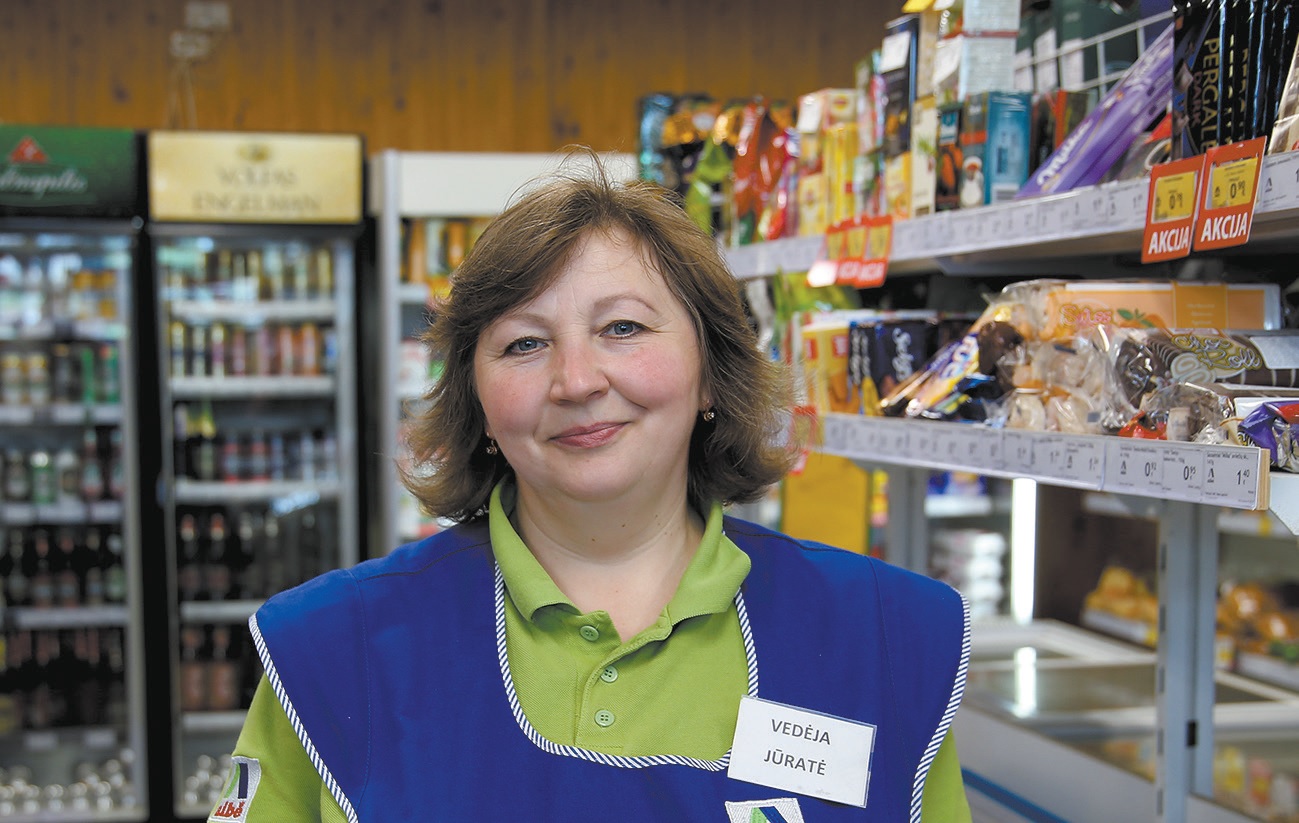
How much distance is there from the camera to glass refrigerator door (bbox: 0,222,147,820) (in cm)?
452

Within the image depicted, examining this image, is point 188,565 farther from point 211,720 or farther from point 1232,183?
point 1232,183

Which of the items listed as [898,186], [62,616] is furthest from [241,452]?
[898,186]

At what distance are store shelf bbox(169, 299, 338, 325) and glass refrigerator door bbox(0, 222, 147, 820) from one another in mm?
233

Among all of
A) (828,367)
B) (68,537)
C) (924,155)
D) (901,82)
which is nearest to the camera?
(924,155)

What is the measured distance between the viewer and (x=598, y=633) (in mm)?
1363

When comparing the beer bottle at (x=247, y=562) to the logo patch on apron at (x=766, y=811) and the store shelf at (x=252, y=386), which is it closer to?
the store shelf at (x=252, y=386)

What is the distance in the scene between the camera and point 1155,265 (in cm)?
215

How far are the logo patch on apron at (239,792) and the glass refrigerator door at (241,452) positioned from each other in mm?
3379

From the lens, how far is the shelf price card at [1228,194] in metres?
1.31

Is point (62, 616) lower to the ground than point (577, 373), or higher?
lower

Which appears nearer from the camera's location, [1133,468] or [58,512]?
[1133,468]

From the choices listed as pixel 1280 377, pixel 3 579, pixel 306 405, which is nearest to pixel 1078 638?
pixel 1280 377

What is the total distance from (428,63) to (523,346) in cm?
492

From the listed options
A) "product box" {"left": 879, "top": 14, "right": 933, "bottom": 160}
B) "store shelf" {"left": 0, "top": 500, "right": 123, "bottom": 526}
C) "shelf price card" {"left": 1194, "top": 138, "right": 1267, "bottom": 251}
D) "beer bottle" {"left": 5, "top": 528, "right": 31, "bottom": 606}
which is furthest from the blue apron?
"beer bottle" {"left": 5, "top": 528, "right": 31, "bottom": 606}
